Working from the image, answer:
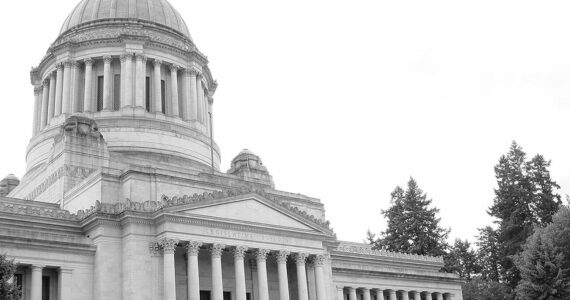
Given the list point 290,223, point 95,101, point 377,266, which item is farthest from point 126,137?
point 377,266

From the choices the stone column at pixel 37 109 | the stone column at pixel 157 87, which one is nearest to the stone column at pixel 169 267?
Result: the stone column at pixel 157 87

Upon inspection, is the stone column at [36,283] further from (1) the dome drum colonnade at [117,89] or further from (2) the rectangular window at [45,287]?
(1) the dome drum colonnade at [117,89]

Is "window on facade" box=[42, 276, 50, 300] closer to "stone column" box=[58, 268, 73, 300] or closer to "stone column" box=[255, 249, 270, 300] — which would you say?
"stone column" box=[58, 268, 73, 300]

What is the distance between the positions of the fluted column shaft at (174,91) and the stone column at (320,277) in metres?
19.0

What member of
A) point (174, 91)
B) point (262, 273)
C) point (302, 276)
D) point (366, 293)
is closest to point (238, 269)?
point (262, 273)

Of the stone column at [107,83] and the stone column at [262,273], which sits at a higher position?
the stone column at [107,83]

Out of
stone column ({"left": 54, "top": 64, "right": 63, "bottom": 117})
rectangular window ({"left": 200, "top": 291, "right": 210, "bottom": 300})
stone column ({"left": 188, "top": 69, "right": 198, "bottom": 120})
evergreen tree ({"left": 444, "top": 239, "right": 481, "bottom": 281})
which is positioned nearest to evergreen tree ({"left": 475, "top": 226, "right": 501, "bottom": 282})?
evergreen tree ({"left": 444, "top": 239, "right": 481, "bottom": 281})

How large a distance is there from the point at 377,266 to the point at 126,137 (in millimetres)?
21184

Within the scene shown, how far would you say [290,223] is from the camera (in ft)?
136

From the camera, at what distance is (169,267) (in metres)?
35.6

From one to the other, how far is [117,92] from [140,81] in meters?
2.04

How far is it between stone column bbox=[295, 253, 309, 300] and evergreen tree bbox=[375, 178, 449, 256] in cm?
3319

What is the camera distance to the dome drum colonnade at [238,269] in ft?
117

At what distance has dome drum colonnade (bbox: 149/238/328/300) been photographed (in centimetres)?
3572
